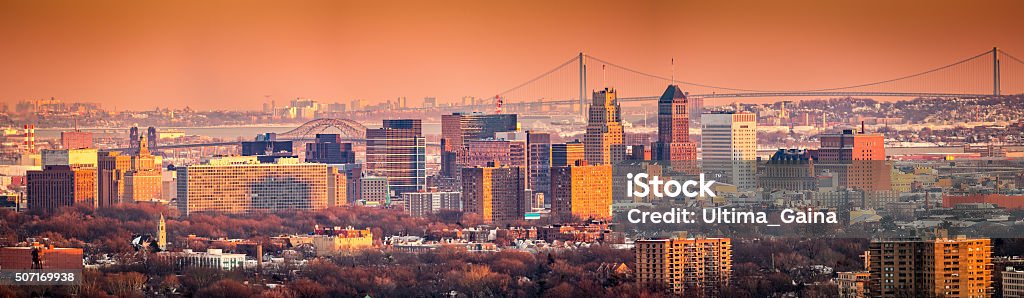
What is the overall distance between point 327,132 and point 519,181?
11.6 metres

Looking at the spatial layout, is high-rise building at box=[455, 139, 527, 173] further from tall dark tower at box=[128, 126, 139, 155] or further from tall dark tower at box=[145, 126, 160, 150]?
tall dark tower at box=[128, 126, 139, 155]

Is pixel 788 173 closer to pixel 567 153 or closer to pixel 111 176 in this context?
pixel 567 153

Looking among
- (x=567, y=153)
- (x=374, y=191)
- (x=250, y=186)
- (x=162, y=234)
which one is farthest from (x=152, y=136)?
(x=162, y=234)

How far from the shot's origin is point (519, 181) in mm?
46031

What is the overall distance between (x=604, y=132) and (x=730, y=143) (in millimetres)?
2729

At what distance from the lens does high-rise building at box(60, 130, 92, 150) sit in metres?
50.4

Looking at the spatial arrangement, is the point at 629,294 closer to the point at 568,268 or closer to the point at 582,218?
the point at 568,268

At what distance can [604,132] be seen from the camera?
4953cm

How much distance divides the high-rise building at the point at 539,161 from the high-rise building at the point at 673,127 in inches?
72.2

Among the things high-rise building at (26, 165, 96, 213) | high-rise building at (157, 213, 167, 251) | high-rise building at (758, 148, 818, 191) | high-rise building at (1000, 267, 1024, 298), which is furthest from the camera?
high-rise building at (26, 165, 96, 213)

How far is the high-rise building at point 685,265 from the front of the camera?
2797 cm

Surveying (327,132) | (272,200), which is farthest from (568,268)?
(327,132)

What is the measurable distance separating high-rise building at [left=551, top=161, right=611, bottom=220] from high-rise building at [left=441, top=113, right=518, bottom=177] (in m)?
7.21

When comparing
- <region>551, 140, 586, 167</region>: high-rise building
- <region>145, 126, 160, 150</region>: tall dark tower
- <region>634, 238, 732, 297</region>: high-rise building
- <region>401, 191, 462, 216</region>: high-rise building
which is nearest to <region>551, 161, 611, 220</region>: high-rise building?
<region>551, 140, 586, 167</region>: high-rise building
